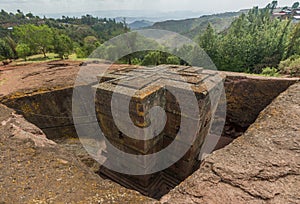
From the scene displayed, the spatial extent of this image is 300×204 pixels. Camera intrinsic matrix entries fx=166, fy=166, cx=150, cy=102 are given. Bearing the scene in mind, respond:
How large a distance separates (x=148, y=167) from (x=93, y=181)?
3.29m

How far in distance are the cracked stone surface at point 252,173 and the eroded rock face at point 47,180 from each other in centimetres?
71

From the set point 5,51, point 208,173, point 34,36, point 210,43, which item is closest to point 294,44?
point 210,43

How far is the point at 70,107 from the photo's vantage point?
8641 mm

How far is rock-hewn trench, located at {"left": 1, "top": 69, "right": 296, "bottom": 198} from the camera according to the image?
7.08 m

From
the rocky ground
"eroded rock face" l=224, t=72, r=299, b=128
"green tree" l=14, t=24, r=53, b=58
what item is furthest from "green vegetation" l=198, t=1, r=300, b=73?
"green tree" l=14, t=24, r=53, b=58

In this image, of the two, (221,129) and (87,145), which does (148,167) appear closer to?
(87,145)

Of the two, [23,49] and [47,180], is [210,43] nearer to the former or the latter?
[23,49]

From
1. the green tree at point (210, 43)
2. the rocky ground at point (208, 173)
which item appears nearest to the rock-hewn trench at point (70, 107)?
the rocky ground at point (208, 173)

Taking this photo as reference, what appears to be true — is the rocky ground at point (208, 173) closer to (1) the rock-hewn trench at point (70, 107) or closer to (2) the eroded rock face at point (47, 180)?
(2) the eroded rock face at point (47, 180)

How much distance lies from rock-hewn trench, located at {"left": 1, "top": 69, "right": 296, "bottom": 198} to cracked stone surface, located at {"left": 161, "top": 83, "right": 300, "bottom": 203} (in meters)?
4.89

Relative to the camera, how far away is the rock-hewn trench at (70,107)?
708 centimetres

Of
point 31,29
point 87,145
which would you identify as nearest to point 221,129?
point 87,145

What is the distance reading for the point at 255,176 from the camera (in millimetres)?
2070

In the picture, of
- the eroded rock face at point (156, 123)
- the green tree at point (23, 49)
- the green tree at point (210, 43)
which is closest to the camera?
the eroded rock face at point (156, 123)
